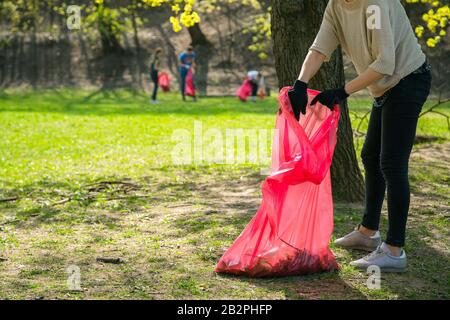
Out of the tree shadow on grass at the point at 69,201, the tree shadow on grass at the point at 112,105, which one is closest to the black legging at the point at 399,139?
the tree shadow on grass at the point at 69,201

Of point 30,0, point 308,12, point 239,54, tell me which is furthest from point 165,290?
point 30,0

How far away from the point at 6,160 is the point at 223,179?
3.47m

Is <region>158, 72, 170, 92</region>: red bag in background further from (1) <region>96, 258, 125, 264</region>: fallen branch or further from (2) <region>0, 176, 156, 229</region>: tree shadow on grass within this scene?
(1) <region>96, 258, 125, 264</region>: fallen branch

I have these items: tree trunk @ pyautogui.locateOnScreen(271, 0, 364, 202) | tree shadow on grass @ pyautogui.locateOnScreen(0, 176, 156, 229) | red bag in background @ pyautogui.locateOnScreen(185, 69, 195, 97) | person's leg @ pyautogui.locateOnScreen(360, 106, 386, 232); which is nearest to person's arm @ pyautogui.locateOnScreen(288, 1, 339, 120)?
person's leg @ pyautogui.locateOnScreen(360, 106, 386, 232)

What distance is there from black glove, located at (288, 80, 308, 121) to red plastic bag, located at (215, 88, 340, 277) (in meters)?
0.07

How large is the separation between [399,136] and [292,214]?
73 cm

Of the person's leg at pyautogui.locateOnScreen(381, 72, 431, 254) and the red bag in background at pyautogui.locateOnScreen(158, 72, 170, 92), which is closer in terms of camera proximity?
the person's leg at pyautogui.locateOnScreen(381, 72, 431, 254)

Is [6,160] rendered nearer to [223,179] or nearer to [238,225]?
[223,179]

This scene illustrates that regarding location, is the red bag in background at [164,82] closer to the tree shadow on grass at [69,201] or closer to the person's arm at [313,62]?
the tree shadow on grass at [69,201]

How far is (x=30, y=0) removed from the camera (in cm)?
2978

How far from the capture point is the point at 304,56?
627 cm

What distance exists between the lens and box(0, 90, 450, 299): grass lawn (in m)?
4.11

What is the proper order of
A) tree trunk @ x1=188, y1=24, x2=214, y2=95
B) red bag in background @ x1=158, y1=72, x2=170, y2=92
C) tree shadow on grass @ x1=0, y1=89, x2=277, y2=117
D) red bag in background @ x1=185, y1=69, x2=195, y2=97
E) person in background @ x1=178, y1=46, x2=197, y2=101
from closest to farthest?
1. tree shadow on grass @ x1=0, y1=89, x2=277, y2=117
2. red bag in background @ x1=185, y1=69, x2=195, y2=97
3. person in background @ x1=178, y1=46, x2=197, y2=101
4. red bag in background @ x1=158, y1=72, x2=170, y2=92
5. tree trunk @ x1=188, y1=24, x2=214, y2=95

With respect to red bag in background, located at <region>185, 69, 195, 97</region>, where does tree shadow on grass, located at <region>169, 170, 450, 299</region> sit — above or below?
below
